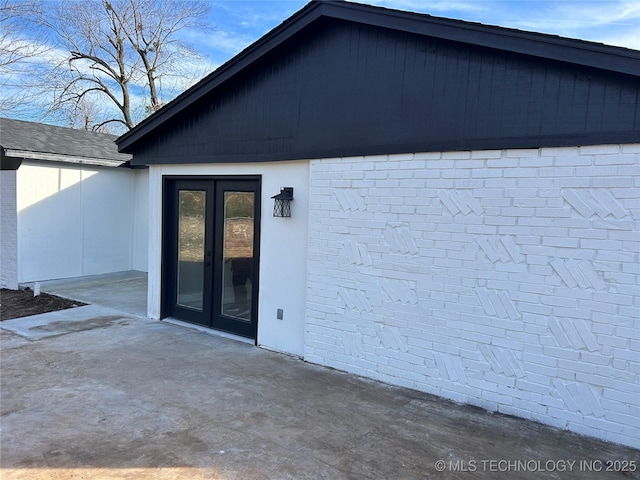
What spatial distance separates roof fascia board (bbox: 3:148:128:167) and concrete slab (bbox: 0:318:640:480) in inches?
232

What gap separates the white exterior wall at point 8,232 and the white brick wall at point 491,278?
8183mm

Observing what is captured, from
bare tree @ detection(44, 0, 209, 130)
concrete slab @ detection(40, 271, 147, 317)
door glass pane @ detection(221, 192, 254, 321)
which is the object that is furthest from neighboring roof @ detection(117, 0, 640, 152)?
bare tree @ detection(44, 0, 209, 130)

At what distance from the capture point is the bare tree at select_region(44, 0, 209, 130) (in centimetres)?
2222

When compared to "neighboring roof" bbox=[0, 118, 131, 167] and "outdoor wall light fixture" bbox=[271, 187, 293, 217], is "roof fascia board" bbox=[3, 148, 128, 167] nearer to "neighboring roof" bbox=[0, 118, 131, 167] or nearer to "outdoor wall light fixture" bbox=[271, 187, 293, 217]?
"neighboring roof" bbox=[0, 118, 131, 167]

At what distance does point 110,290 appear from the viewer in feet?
32.1

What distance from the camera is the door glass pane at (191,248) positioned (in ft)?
23.3

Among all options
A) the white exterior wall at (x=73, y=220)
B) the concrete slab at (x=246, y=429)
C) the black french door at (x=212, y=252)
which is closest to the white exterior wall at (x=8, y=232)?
the white exterior wall at (x=73, y=220)

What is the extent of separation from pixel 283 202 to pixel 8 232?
800cm

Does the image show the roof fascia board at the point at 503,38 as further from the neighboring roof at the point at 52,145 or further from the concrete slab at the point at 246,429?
the neighboring roof at the point at 52,145

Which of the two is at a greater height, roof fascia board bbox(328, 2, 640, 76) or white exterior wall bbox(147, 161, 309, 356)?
roof fascia board bbox(328, 2, 640, 76)

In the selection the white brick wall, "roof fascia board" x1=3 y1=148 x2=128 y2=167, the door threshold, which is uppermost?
"roof fascia board" x1=3 y1=148 x2=128 y2=167

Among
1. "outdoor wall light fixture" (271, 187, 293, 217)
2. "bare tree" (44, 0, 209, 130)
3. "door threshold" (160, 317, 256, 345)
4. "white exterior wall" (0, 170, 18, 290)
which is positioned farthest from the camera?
"bare tree" (44, 0, 209, 130)

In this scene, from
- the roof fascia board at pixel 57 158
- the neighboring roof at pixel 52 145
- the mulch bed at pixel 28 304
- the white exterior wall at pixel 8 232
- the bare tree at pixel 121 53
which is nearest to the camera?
the mulch bed at pixel 28 304

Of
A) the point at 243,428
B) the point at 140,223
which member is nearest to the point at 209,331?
the point at 243,428
